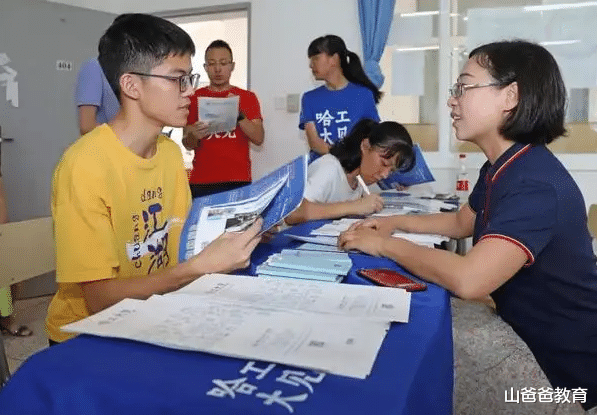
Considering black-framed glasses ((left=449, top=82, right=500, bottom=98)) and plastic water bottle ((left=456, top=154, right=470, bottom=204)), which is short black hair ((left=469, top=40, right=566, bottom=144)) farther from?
plastic water bottle ((left=456, top=154, right=470, bottom=204))

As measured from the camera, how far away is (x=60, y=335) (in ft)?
3.48

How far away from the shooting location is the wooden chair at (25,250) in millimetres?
1155

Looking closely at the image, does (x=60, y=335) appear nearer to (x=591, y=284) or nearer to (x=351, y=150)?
(x=591, y=284)

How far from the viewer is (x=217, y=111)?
2904 mm

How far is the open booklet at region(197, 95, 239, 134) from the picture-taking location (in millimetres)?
2854

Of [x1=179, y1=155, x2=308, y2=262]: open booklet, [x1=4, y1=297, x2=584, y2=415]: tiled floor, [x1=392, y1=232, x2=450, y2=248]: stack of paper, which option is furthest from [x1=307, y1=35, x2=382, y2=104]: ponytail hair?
[x1=179, y1=155, x2=308, y2=262]: open booklet

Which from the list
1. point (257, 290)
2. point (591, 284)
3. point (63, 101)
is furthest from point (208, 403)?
point (63, 101)

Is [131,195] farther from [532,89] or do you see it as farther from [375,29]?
[375,29]

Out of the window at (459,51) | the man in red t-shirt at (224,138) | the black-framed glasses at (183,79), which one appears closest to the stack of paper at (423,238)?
the black-framed glasses at (183,79)

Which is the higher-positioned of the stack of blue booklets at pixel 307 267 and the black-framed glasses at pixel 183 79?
the black-framed glasses at pixel 183 79

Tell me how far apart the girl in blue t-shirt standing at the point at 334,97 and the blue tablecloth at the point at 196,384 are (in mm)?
2371

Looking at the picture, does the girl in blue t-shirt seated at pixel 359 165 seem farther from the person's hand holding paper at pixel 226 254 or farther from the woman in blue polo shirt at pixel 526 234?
the person's hand holding paper at pixel 226 254

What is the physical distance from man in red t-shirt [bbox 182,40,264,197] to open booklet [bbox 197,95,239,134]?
18 cm

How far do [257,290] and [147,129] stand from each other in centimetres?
51
